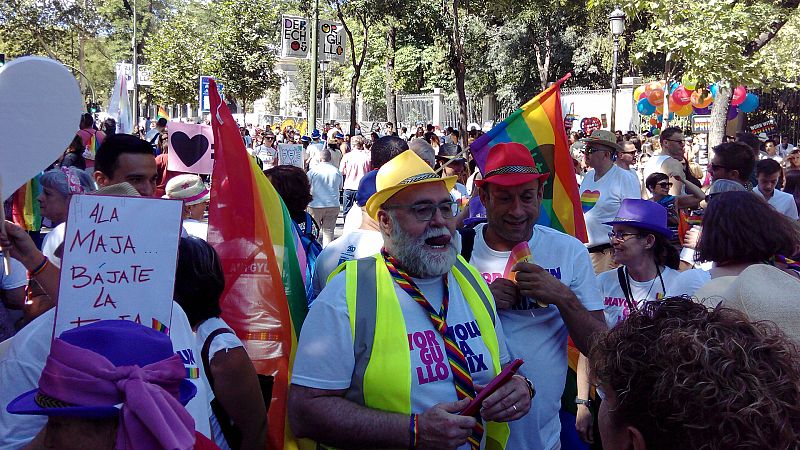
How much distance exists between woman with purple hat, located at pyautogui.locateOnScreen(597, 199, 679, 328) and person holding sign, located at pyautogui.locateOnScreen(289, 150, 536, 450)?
173 centimetres

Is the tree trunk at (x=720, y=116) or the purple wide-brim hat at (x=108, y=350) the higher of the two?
the tree trunk at (x=720, y=116)

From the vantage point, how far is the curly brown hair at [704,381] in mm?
1586

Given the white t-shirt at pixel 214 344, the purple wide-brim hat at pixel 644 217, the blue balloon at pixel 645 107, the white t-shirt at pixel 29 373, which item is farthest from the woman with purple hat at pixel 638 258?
the blue balloon at pixel 645 107

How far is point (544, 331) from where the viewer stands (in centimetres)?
358

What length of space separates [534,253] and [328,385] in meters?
1.30

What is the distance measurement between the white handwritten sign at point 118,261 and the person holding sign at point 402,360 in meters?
0.58

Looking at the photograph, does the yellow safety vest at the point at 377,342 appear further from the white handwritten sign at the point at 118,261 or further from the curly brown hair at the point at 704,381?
the curly brown hair at the point at 704,381

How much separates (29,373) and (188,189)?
388 centimetres

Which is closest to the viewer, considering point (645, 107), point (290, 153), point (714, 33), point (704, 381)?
point (704, 381)

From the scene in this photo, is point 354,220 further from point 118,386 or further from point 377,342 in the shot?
point 118,386

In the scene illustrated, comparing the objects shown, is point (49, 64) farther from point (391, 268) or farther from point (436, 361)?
point (436, 361)

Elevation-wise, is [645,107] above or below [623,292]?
above

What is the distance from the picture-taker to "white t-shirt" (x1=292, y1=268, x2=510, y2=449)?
278cm

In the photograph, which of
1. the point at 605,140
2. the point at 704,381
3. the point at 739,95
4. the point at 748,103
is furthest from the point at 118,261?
the point at 748,103
